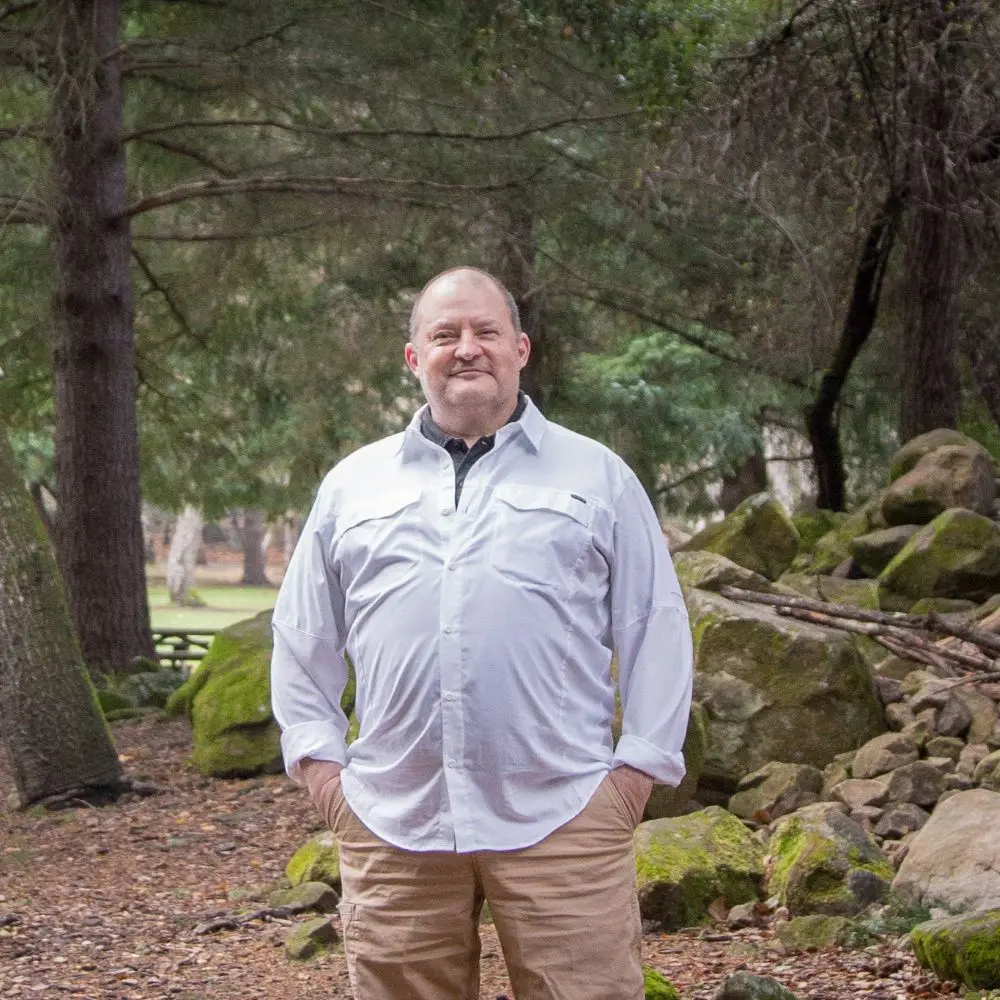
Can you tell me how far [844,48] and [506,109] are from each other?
2.36 metres

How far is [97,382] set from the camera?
38.4 feet

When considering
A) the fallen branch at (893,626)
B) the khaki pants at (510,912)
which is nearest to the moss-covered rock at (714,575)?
the fallen branch at (893,626)

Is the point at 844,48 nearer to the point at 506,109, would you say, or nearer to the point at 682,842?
the point at 506,109

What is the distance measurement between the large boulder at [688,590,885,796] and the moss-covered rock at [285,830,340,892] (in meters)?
1.70

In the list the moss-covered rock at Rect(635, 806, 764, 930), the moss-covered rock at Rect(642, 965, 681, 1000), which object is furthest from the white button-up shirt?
the moss-covered rock at Rect(635, 806, 764, 930)

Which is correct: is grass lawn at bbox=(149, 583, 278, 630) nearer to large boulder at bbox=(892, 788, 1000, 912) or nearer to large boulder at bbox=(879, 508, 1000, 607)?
large boulder at bbox=(879, 508, 1000, 607)

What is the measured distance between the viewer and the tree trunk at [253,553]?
143 ft

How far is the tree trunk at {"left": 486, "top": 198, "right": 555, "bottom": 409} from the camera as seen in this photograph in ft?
35.9

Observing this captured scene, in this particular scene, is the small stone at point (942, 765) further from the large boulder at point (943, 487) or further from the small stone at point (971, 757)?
the large boulder at point (943, 487)

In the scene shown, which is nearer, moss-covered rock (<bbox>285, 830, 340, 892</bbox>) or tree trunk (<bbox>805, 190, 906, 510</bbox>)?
moss-covered rock (<bbox>285, 830, 340, 892</bbox>)

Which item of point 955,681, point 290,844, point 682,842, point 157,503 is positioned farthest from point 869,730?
point 157,503

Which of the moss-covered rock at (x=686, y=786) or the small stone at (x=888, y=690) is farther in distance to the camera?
the small stone at (x=888, y=690)

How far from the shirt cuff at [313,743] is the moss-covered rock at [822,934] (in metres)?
2.45

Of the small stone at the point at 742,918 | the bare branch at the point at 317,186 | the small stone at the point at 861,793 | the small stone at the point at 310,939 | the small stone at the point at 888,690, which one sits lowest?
the small stone at the point at 310,939
